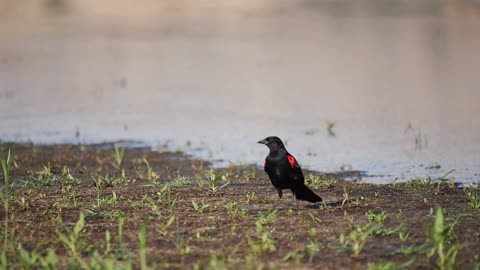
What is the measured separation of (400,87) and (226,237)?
1076 centimetres

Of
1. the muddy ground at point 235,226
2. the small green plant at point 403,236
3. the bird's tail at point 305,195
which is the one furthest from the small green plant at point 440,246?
the bird's tail at point 305,195

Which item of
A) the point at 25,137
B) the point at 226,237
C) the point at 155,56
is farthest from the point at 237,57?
the point at 226,237

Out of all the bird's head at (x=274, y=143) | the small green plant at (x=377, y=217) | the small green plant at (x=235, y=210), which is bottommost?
the small green plant at (x=235, y=210)

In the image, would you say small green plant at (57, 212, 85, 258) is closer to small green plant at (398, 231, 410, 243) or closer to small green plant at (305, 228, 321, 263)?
small green plant at (305, 228, 321, 263)

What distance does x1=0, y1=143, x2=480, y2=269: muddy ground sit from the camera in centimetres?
592

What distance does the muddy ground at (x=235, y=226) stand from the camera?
19.4 feet

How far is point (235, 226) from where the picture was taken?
675cm

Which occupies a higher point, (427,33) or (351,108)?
(427,33)

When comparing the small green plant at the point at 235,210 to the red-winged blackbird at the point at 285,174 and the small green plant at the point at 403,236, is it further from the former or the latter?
the small green plant at the point at 403,236

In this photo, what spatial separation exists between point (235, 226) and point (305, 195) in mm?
1142

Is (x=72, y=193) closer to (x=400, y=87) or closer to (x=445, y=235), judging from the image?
(x=445, y=235)

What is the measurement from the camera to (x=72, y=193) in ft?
26.8

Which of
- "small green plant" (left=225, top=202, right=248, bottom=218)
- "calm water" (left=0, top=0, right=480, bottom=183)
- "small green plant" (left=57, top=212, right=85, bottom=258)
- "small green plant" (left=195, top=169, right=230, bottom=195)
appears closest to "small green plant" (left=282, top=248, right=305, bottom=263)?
"small green plant" (left=225, top=202, right=248, bottom=218)

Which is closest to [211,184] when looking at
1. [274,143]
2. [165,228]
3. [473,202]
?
[274,143]
